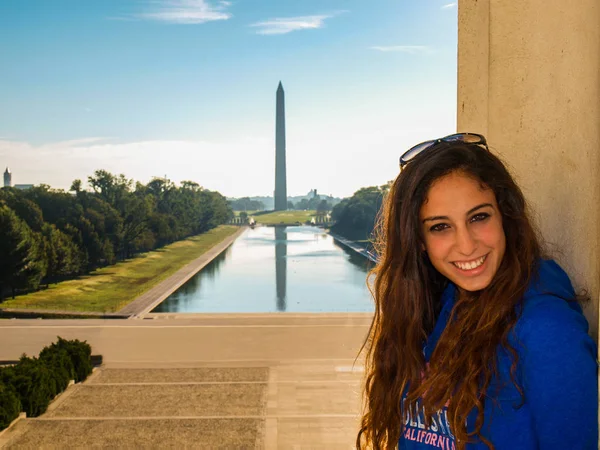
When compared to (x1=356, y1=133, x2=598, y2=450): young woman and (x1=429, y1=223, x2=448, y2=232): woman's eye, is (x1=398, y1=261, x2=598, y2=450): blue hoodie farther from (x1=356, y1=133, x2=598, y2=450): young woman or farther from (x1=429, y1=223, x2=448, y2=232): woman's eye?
(x1=429, y1=223, x2=448, y2=232): woman's eye

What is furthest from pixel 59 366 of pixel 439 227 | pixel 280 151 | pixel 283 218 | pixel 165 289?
pixel 283 218

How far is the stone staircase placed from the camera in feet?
25.8

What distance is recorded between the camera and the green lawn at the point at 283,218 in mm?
80688

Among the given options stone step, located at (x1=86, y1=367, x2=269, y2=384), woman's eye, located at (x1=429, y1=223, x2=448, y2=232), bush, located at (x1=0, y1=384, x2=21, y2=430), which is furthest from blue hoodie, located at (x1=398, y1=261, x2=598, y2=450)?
stone step, located at (x1=86, y1=367, x2=269, y2=384)

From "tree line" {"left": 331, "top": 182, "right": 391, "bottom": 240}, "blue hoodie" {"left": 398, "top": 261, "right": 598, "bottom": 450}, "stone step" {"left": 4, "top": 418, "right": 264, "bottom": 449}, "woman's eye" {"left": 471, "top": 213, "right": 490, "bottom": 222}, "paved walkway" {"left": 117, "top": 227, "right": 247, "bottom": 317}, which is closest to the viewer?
"blue hoodie" {"left": 398, "top": 261, "right": 598, "bottom": 450}

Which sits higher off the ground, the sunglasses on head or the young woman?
the sunglasses on head

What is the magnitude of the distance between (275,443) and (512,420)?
22.9 feet

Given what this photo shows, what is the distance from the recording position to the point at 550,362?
1197 millimetres

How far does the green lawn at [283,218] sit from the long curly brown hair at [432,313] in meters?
77.6

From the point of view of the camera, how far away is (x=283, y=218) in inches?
3228

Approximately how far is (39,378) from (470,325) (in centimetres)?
961

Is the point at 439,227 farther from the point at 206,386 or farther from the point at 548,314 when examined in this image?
the point at 206,386

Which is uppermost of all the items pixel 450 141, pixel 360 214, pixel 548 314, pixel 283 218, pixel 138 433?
pixel 450 141

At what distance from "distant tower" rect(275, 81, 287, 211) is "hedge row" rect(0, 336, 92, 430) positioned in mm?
61931
